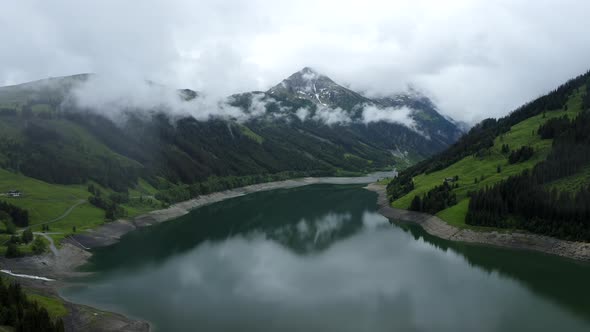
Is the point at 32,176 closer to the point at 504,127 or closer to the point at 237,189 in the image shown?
the point at 237,189

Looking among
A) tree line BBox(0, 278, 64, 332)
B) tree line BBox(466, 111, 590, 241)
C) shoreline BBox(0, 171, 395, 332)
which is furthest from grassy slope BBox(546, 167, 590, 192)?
tree line BBox(0, 278, 64, 332)

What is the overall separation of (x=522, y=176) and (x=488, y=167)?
26.2 meters

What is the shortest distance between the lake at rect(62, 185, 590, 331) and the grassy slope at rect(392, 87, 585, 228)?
538 inches

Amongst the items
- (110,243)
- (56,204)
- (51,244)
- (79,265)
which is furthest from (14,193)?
(79,265)

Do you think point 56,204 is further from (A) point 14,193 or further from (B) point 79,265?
(B) point 79,265

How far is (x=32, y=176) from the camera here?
115812 mm

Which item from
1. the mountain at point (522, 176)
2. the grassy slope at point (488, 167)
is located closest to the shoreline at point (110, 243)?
the mountain at point (522, 176)

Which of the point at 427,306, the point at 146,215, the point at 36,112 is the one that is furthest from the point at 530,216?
the point at 36,112

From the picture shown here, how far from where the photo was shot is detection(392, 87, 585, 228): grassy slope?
90438mm

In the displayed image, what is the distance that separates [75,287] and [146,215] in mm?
52354

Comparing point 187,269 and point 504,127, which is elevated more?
point 504,127

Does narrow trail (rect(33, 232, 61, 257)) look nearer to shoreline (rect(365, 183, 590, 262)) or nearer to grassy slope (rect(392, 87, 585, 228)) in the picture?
shoreline (rect(365, 183, 590, 262))

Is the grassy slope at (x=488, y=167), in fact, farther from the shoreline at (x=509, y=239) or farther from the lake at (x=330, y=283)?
the lake at (x=330, y=283)

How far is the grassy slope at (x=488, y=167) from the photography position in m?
90.4
